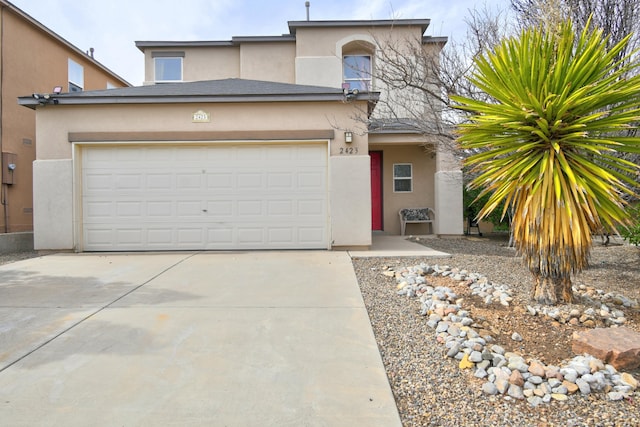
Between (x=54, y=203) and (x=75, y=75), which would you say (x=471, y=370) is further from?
(x=75, y=75)

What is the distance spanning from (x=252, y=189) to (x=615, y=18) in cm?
768

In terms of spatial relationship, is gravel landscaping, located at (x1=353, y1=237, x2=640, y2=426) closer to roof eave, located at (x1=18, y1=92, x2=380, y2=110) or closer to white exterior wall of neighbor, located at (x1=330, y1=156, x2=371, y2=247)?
white exterior wall of neighbor, located at (x1=330, y1=156, x2=371, y2=247)

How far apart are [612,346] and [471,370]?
3.93 feet

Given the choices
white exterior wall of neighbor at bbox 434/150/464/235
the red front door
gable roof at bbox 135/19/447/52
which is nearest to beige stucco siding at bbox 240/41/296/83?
gable roof at bbox 135/19/447/52

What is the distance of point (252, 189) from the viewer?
9219 mm

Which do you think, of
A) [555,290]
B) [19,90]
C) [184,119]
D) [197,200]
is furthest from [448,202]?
[19,90]

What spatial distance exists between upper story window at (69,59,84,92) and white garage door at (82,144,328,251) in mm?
6378

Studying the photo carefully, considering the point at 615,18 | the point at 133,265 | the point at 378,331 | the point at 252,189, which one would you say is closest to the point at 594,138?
the point at 378,331

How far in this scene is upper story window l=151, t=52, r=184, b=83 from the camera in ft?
50.2

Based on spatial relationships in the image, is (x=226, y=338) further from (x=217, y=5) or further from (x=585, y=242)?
(x=217, y=5)

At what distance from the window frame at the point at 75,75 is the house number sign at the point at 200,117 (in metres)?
7.58

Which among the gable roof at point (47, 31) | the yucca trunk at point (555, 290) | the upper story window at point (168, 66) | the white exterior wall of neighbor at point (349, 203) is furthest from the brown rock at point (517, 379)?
the upper story window at point (168, 66)

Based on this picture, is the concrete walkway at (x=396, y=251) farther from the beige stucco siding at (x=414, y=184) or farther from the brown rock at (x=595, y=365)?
the brown rock at (x=595, y=365)

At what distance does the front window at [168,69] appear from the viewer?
15336 millimetres
